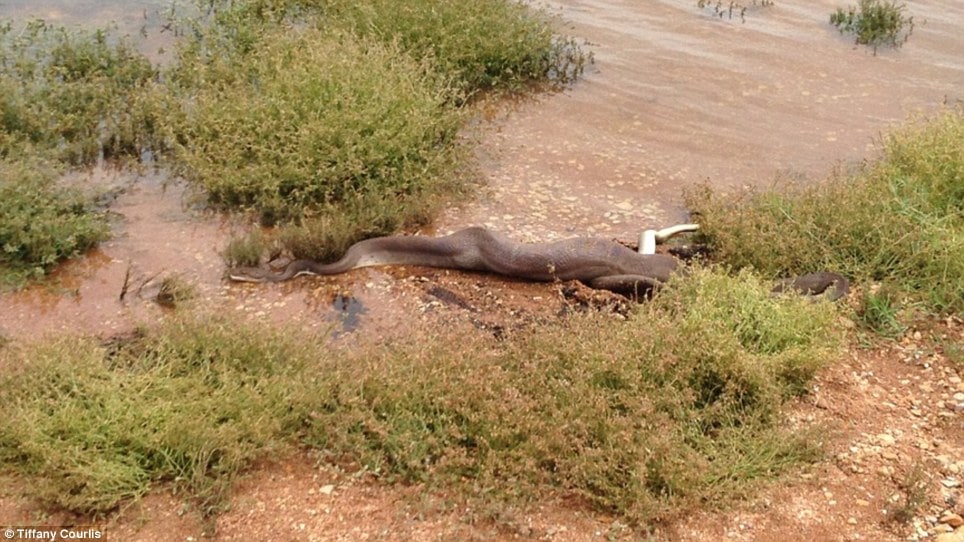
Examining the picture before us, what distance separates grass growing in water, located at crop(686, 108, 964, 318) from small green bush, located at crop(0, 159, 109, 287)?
444 centimetres

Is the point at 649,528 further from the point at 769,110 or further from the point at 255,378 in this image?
the point at 769,110

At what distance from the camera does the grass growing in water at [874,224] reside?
598 centimetres

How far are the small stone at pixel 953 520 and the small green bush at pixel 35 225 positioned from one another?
5.41 meters

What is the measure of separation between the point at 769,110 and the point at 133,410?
6815 mm

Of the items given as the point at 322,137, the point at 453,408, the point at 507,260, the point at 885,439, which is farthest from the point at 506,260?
the point at 885,439

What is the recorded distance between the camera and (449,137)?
7773mm

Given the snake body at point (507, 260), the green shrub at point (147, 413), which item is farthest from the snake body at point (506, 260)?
the green shrub at point (147, 413)

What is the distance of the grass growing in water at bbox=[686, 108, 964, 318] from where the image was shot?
5.98m

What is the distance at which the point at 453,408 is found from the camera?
457 cm

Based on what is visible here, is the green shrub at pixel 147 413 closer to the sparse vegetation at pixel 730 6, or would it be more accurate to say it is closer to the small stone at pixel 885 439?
the small stone at pixel 885 439

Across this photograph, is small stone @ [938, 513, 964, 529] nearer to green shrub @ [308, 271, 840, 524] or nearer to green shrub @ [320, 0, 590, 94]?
green shrub @ [308, 271, 840, 524]

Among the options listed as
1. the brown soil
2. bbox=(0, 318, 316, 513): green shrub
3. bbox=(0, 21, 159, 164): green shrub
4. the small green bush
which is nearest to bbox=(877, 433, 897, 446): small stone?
the brown soil

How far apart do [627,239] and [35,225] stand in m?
4.14

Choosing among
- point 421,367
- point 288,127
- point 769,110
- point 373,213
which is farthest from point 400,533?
point 769,110
